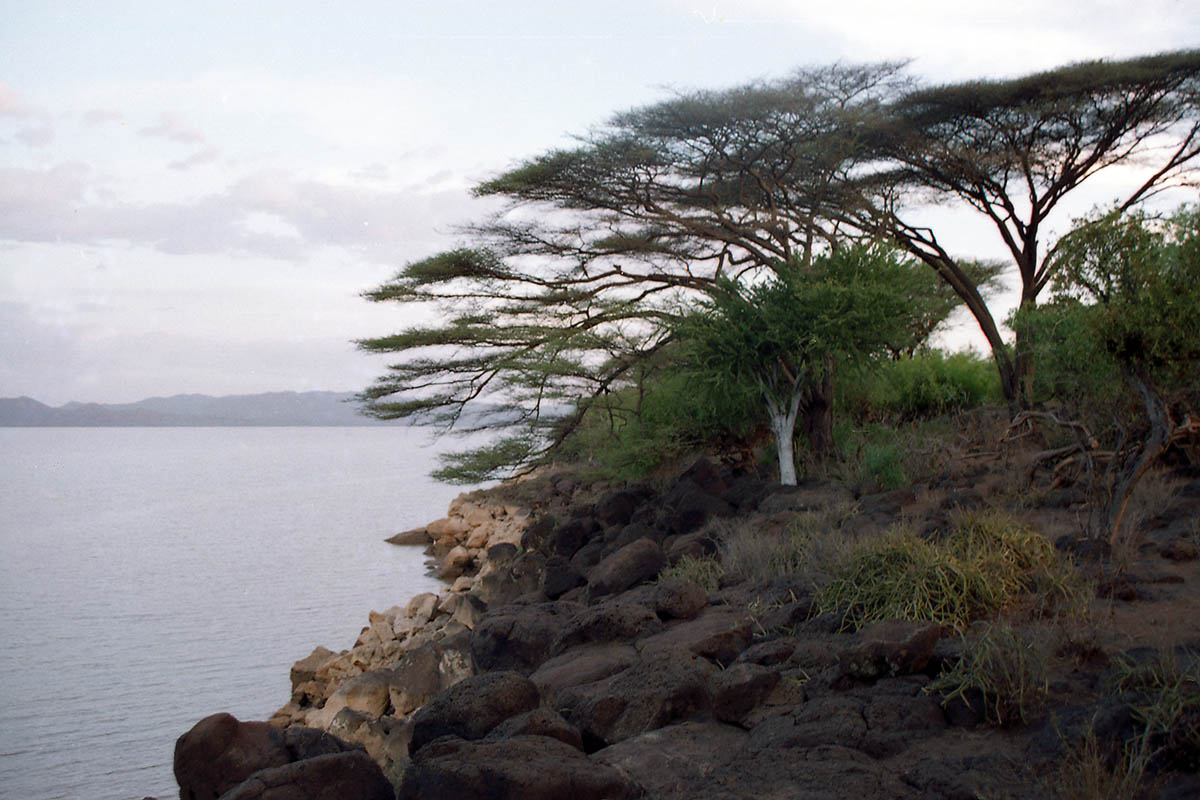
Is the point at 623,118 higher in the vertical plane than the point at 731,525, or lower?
higher

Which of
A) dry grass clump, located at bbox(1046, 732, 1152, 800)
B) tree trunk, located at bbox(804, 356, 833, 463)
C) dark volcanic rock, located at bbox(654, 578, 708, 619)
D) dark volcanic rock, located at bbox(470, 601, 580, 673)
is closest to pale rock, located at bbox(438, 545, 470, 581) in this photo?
tree trunk, located at bbox(804, 356, 833, 463)

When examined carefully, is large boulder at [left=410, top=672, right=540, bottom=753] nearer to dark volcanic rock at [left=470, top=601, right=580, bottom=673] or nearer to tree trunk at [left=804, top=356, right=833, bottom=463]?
dark volcanic rock at [left=470, top=601, right=580, bottom=673]

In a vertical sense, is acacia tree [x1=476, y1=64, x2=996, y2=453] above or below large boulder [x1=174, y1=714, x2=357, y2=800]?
above

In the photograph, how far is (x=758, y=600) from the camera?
735 centimetres


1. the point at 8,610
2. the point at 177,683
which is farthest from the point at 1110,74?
the point at 8,610

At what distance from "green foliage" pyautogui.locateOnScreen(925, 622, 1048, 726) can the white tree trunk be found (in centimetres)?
936

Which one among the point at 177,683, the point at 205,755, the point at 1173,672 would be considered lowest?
the point at 177,683

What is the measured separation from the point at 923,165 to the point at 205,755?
61.9 ft

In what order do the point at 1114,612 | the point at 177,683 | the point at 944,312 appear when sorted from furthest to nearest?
1. the point at 944,312
2. the point at 177,683
3. the point at 1114,612

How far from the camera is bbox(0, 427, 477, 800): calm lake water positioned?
444 inches

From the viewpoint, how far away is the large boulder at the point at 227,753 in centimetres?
538

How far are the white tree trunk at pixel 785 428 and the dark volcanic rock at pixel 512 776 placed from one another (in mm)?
10279

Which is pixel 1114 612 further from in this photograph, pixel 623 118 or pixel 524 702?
pixel 623 118

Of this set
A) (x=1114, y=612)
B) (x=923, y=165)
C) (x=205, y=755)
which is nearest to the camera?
(x=205, y=755)
